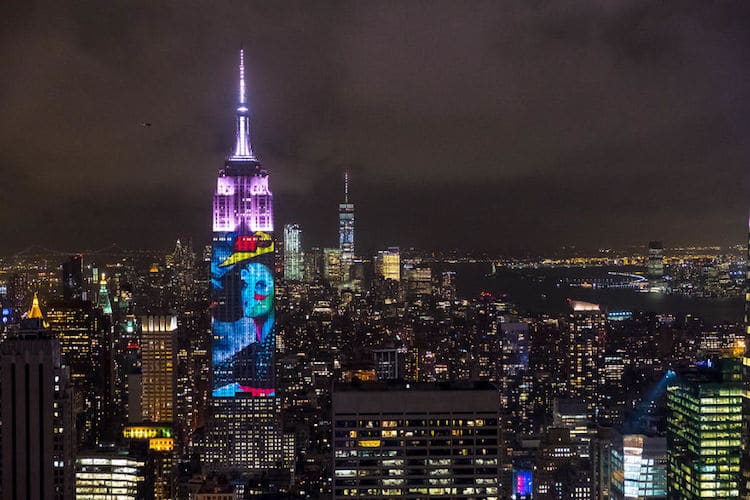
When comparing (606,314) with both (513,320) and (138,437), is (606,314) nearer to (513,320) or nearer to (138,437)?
(513,320)

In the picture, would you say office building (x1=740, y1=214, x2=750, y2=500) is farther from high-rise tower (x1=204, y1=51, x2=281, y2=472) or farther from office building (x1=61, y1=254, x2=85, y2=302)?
high-rise tower (x1=204, y1=51, x2=281, y2=472)

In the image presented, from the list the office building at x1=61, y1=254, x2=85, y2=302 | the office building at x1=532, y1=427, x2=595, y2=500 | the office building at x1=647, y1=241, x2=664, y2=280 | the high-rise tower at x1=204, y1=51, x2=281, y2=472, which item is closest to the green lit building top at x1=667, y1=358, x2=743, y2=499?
the office building at x1=647, y1=241, x2=664, y2=280

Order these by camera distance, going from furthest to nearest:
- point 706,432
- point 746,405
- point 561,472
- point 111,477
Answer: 1. point 561,472
2. point 111,477
3. point 706,432
4. point 746,405

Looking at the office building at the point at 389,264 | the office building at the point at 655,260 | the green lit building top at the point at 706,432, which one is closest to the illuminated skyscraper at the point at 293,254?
the office building at the point at 389,264

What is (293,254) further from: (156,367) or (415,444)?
(415,444)

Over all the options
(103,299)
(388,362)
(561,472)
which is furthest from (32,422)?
(103,299)

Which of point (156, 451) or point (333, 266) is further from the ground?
point (333, 266)

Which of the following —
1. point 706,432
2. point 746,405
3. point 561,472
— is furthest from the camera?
point 561,472

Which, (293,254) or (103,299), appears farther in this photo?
(293,254)
